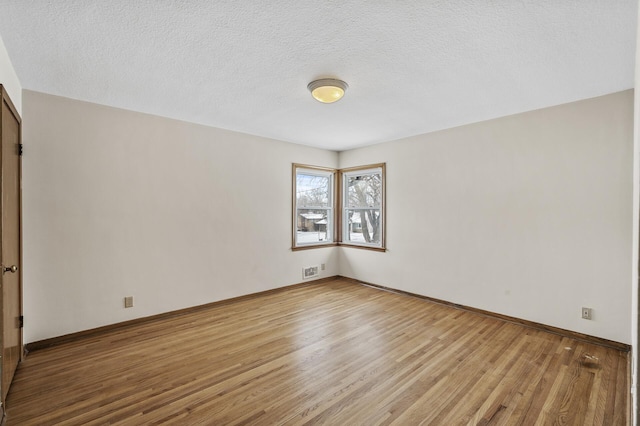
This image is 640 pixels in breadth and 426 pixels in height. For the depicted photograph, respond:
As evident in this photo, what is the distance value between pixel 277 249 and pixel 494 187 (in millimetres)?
3240

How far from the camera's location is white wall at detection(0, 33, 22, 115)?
7.02 ft

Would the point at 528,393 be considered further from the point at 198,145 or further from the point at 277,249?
the point at 198,145

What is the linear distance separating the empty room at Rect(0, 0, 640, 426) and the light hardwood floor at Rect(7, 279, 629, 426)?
23 mm

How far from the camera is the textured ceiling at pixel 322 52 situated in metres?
1.78

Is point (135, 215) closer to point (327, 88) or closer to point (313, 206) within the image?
point (327, 88)

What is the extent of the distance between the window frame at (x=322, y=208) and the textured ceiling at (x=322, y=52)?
1874mm

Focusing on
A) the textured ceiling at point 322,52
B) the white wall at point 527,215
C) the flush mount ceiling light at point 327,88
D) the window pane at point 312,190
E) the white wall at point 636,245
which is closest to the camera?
the white wall at point 636,245

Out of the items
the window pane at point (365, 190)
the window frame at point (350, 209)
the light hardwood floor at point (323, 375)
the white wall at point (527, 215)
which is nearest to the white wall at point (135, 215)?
the light hardwood floor at point (323, 375)

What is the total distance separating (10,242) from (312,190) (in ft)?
13.3

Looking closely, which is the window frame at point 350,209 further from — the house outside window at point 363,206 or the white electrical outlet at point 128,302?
the white electrical outlet at point 128,302

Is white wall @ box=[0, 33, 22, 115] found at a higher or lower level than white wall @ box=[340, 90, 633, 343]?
higher

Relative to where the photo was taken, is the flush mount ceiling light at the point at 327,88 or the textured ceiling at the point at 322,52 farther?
the flush mount ceiling light at the point at 327,88

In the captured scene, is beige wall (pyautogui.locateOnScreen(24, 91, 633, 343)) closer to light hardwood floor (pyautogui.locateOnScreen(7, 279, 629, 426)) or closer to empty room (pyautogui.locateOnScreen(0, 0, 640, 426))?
empty room (pyautogui.locateOnScreen(0, 0, 640, 426))

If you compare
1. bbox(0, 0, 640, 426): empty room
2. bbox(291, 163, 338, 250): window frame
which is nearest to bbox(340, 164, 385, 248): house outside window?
bbox(291, 163, 338, 250): window frame
